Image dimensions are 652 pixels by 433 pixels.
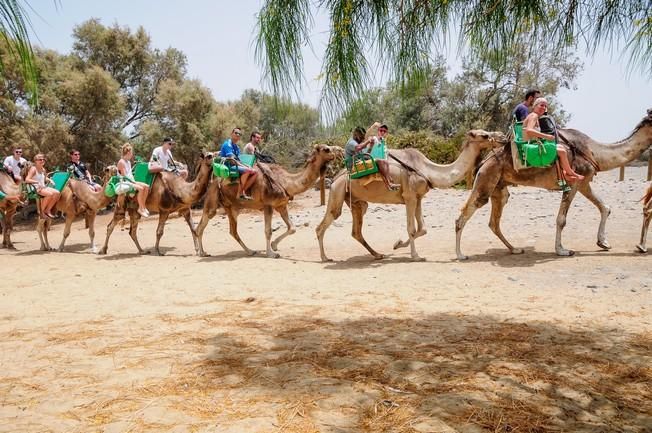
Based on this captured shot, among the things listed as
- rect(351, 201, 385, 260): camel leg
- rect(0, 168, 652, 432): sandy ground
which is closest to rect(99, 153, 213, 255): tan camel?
rect(0, 168, 652, 432): sandy ground

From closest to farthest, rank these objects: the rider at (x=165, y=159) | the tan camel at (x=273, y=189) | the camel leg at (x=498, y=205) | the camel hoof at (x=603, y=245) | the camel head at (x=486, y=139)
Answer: the camel hoof at (x=603, y=245), the camel head at (x=486, y=139), the camel leg at (x=498, y=205), the tan camel at (x=273, y=189), the rider at (x=165, y=159)

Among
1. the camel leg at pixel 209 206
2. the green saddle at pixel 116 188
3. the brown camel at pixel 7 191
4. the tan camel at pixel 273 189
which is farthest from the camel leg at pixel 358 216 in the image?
the brown camel at pixel 7 191

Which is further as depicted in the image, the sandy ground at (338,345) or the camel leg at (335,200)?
the camel leg at (335,200)

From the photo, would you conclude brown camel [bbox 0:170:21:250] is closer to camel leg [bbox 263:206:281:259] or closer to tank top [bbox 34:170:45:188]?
tank top [bbox 34:170:45:188]

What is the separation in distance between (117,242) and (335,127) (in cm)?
1184

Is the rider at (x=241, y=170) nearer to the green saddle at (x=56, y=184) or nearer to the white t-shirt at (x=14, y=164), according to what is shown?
the green saddle at (x=56, y=184)

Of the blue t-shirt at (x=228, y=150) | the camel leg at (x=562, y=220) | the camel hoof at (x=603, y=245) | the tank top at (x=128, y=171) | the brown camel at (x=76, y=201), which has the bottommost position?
the camel hoof at (x=603, y=245)

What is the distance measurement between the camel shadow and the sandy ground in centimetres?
2

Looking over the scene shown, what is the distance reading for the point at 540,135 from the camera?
24.7ft

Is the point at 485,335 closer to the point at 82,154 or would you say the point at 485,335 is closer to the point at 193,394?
the point at 193,394

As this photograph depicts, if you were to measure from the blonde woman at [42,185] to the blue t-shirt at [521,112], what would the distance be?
10.2 m

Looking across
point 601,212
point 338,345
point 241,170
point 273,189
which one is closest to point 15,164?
point 241,170

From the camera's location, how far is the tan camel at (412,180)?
824 cm

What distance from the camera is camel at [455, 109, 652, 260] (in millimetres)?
7941
